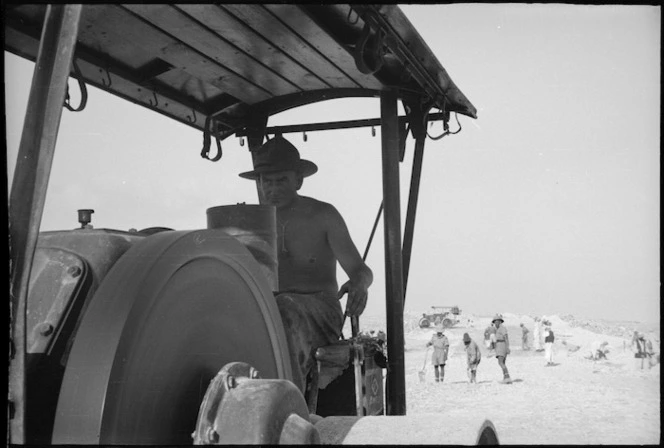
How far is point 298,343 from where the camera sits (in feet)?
10.5

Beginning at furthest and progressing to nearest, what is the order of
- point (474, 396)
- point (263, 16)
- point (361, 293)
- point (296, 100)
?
point (474, 396), point (296, 100), point (361, 293), point (263, 16)

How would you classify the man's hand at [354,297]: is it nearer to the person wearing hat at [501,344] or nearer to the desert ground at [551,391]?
the desert ground at [551,391]

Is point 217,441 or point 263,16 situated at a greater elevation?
point 263,16

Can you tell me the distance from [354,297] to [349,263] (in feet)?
0.79

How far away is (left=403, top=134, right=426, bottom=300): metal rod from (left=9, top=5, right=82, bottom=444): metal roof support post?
8.65 ft

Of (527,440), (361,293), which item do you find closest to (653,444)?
(361,293)

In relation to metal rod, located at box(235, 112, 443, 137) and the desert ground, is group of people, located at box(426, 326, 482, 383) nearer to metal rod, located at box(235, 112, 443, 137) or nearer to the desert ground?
the desert ground

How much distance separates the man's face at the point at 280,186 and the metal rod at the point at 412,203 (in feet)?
2.06

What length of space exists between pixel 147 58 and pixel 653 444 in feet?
7.67

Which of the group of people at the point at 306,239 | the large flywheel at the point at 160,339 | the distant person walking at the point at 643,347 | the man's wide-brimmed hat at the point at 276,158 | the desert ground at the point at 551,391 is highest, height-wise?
the man's wide-brimmed hat at the point at 276,158

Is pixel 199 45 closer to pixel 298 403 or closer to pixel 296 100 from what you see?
pixel 296 100

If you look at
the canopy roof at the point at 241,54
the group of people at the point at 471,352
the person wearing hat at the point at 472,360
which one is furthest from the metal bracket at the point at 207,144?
the person wearing hat at the point at 472,360

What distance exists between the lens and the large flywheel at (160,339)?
1.65 metres

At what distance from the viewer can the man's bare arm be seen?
11.8 ft
